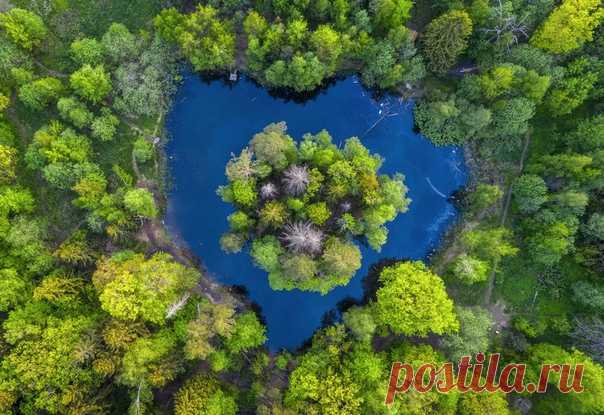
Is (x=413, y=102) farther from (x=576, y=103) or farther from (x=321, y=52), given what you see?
(x=576, y=103)

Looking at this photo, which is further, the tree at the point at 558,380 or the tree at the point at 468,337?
the tree at the point at 468,337

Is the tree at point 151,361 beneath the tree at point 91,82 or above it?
beneath

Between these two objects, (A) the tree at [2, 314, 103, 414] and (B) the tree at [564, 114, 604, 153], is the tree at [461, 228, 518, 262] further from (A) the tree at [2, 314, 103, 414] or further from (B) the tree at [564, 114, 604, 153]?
(A) the tree at [2, 314, 103, 414]

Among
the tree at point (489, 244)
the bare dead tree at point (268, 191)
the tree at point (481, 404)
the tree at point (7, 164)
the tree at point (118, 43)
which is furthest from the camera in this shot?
the tree at point (118, 43)

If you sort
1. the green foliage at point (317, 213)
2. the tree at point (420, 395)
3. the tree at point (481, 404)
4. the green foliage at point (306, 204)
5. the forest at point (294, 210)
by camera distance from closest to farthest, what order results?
the tree at point (420, 395), the forest at point (294, 210), the tree at point (481, 404), the green foliage at point (306, 204), the green foliage at point (317, 213)

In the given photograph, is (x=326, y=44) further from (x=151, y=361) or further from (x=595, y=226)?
(x=151, y=361)

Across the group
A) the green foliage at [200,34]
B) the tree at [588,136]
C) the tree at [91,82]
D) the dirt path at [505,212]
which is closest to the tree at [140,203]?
the tree at [91,82]

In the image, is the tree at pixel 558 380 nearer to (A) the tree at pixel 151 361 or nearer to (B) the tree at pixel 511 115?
(B) the tree at pixel 511 115

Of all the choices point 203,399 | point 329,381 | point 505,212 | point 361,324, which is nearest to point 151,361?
point 203,399
